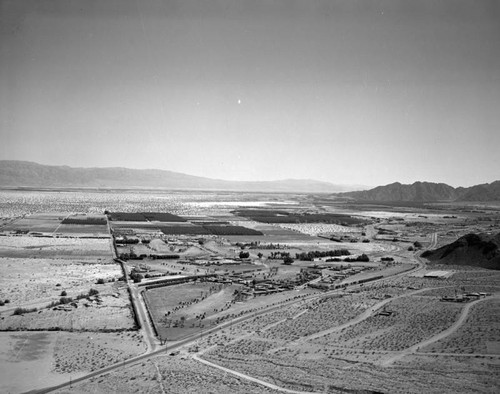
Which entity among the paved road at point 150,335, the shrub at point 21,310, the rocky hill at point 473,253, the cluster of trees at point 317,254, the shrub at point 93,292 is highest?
the rocky hill at point 473,253

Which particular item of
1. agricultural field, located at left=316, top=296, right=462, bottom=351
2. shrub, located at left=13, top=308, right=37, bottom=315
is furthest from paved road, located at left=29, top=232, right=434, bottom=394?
shrub, located at left=13, top=308, right=37, bottom=315

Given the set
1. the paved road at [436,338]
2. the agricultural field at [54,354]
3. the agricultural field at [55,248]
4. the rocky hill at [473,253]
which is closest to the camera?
the agricultural field at [54,354]

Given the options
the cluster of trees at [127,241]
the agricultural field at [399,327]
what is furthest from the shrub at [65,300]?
the cluster of trees at [127,241]

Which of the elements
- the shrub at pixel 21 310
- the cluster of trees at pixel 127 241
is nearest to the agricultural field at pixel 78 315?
the shrub at pixel 21 310

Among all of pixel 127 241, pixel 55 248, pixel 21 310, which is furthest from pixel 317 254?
pixel 21 310

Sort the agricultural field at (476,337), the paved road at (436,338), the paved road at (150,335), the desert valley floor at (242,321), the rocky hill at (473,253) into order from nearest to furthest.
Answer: the desert valley floor at (242,321) < the paved road at (150,335) < the paved road at (436,338) < the agricultural field at (476,337) < the rocky hill at (473,253)

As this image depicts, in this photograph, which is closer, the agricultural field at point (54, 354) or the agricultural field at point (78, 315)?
the agricultural field at point (54, 354)

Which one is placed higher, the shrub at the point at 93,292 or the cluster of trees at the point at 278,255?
the cluster of trees at the point at 278,255

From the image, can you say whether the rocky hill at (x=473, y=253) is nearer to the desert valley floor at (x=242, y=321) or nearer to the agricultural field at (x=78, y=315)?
the desert valley floor at (x=242, y=321)

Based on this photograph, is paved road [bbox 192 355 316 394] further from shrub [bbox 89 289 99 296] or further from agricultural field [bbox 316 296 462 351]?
shrub [bbox 89 289 99 296]
